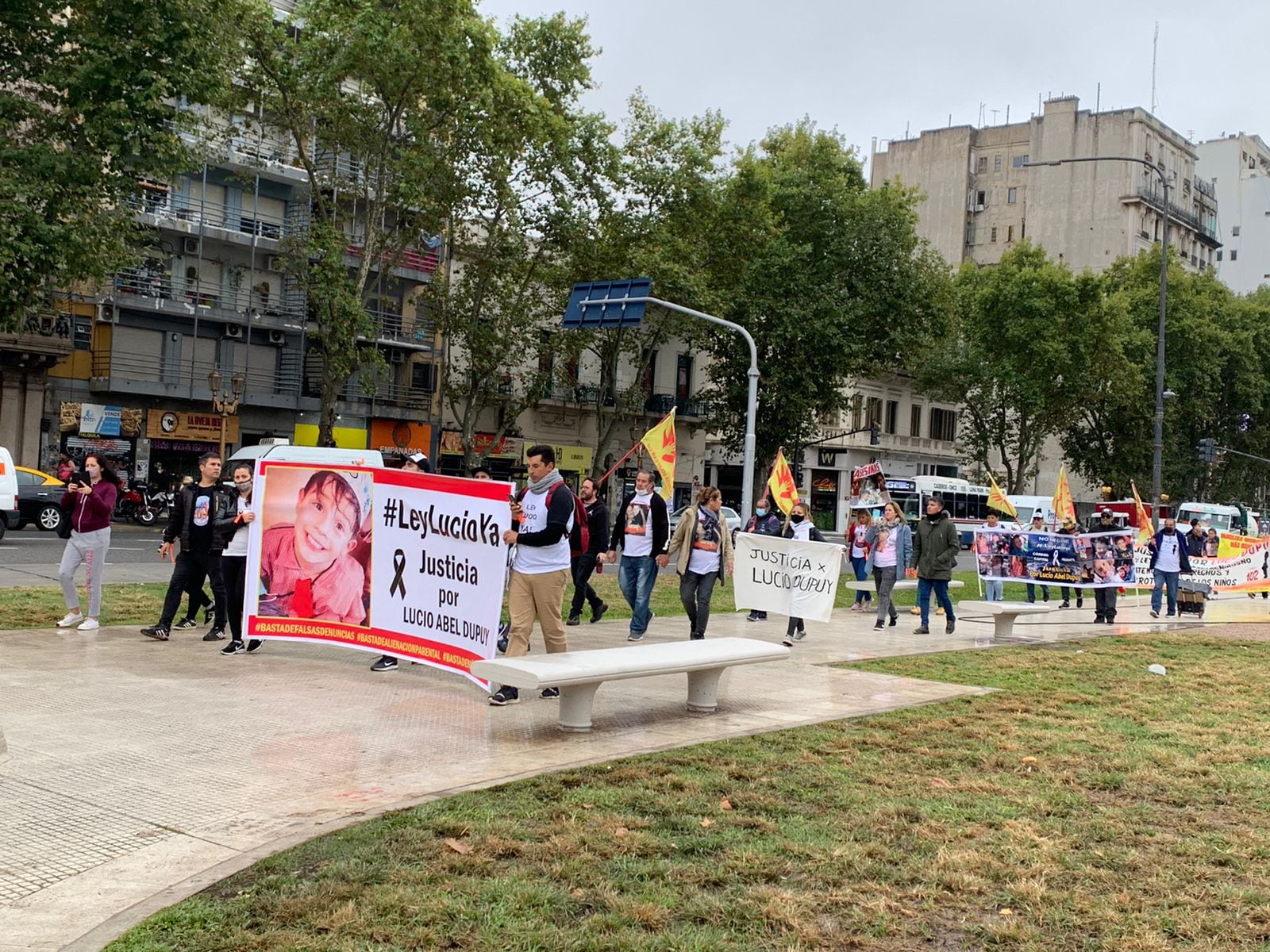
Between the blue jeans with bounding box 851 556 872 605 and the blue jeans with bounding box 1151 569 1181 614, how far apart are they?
5.08 m

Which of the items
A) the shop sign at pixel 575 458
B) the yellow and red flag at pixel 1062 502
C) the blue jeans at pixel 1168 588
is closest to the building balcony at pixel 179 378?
the shop sign at pixel 575 458

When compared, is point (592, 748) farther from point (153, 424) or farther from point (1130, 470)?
point (1130, 470)

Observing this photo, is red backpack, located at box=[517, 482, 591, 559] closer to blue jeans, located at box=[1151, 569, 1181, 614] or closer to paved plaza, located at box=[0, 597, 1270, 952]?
paved plaza, located at box=[0, 597, 1270, 952]

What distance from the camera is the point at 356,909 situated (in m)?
4.37

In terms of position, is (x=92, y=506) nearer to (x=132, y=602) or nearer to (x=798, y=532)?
(x=132, y=602)

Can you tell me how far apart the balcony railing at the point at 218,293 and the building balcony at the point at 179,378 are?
6.06 ft

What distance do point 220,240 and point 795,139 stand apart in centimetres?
2260

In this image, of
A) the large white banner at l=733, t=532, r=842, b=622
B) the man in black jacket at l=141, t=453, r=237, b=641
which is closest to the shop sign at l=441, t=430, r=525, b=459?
the large white banner at l=733, t=532, r=842, b=622

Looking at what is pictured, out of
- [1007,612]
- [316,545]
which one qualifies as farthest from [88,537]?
[1007,612]

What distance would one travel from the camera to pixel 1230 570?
24.2 m

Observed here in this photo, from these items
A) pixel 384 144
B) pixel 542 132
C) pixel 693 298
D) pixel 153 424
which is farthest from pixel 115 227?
pixel 693 298

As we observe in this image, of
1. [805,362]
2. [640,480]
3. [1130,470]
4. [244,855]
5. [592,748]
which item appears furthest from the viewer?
[1130,470]

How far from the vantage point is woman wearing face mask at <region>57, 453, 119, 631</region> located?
38.5ft

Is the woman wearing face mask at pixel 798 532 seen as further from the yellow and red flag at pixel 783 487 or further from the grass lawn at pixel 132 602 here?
the grass lawn at pixel 132 602
